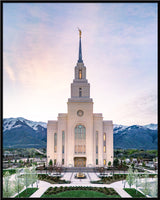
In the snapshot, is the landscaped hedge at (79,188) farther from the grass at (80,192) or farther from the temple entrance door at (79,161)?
the temple entrance door at (79,161)

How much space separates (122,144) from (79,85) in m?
73.4

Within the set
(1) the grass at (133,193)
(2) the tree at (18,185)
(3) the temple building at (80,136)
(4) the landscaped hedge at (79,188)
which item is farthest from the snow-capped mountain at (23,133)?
(1) the grass at (133,193)

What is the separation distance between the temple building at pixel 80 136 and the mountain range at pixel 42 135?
63.8 meters

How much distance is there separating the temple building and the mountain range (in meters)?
63.8

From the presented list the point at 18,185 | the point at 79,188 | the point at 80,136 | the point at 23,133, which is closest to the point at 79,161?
the point at 80,136

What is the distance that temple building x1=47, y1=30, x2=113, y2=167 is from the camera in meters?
30.9

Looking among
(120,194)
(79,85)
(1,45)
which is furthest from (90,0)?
(79,85)

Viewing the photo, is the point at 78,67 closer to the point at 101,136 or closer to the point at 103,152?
the point at 101,136

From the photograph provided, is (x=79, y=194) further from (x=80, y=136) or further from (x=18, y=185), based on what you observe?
(x=80, y=136)

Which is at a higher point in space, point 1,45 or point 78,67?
point 78,67

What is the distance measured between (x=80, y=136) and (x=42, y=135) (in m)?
76.8

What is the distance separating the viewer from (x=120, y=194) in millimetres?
15820

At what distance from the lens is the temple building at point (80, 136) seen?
30875 millimetres

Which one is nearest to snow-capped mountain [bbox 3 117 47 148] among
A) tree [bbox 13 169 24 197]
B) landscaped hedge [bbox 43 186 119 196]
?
landscaped hedge [bbox 43 186 119 196]
